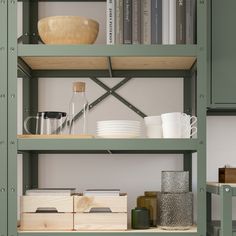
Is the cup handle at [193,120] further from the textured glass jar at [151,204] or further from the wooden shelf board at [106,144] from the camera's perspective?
the textured glass jar at [151,204]

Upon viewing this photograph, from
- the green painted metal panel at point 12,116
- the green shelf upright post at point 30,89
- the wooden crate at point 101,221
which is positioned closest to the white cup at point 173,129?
the wooden crate at point 101,221

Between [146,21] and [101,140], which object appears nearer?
[101,140]

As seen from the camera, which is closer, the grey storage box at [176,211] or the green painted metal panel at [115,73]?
the grey storage box at [176,211]

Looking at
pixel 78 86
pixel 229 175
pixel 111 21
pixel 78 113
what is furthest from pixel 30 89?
pixel 229 175

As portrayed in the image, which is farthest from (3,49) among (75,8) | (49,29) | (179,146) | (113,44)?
(179,146)

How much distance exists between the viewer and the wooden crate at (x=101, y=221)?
7.49 ft

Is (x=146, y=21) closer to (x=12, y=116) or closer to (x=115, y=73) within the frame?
(x=115, y=73)

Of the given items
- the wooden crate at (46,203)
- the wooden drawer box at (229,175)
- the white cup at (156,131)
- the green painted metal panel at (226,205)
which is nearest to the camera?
the green painted metal panel at (226,205)

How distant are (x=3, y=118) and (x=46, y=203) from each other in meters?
0.43

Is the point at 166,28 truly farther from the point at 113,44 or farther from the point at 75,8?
the point at 75,8

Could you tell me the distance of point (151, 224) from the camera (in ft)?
8.05

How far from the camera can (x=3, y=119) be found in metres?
2.26

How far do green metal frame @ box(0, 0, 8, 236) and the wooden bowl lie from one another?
201mm

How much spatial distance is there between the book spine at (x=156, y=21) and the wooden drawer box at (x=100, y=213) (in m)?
0.75
